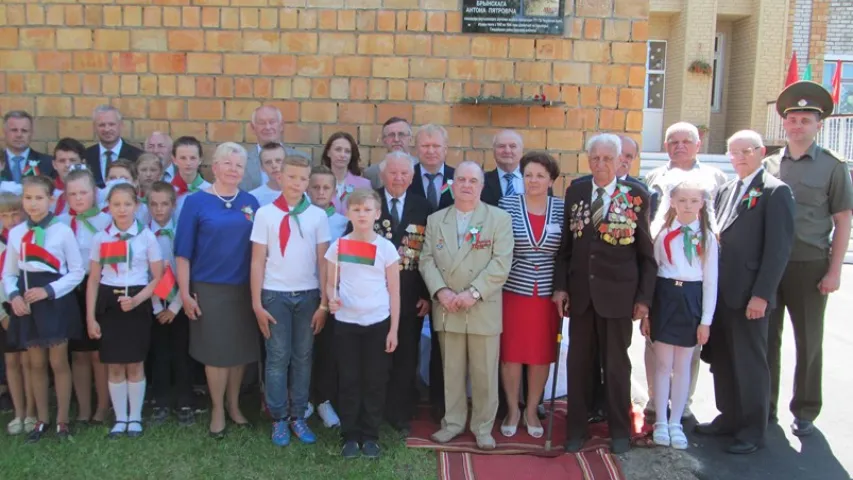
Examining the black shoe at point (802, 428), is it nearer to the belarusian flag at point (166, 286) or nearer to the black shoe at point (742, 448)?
the black shoe at point (742, 448)

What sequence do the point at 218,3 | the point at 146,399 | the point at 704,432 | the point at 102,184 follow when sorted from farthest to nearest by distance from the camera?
the point at 218,3 < the point at 102,184 < the point at 146,399 < the point at 704,432

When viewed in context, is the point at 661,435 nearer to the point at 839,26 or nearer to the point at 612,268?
the point at 612,268

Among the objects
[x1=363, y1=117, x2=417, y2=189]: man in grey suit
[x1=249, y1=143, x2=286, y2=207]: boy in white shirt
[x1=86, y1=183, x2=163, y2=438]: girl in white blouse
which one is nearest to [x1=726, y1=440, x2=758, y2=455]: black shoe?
[x1=363, y1=117, x2=417, y2=189]: man in grey suit

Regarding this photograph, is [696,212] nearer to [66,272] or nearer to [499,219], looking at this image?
[499,219]

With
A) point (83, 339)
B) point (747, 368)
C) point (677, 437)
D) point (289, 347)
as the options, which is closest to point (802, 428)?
point (747, 368)

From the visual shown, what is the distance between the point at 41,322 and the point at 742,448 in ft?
14.1

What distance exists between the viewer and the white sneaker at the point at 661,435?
3.96 m

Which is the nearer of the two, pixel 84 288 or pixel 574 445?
pixel 574 445

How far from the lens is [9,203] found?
3.97 m

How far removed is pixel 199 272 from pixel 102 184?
176 cm

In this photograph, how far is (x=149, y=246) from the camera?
3.95 meters

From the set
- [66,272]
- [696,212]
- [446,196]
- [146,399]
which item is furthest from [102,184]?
[696,212]

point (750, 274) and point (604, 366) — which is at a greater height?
point (750, 274)

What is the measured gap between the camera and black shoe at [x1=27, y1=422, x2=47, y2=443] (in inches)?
156
